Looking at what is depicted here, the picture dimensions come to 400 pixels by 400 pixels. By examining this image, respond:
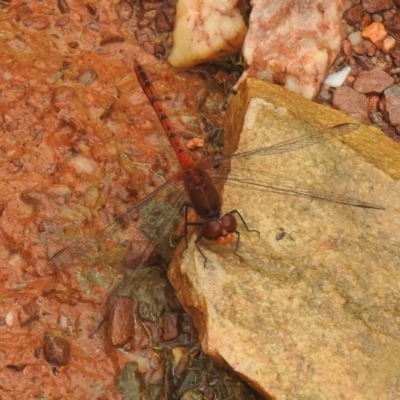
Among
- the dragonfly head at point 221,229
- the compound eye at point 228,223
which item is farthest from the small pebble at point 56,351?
the compound eye at point 228,223

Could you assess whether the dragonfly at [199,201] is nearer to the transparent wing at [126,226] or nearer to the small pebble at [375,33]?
the transparent wing at [126,226]

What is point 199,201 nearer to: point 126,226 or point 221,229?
point 221,229

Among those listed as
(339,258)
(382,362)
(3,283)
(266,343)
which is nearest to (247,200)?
(339,258)

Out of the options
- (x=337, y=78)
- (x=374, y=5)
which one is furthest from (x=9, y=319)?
(x=374, y=5)

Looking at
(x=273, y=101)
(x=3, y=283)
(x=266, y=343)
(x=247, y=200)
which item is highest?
(x=273, y=101)

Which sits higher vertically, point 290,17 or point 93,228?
point 290,17

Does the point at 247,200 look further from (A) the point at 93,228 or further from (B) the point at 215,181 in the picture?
(A) the point at 93,228

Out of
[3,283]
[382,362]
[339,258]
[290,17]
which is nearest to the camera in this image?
[382,362]
